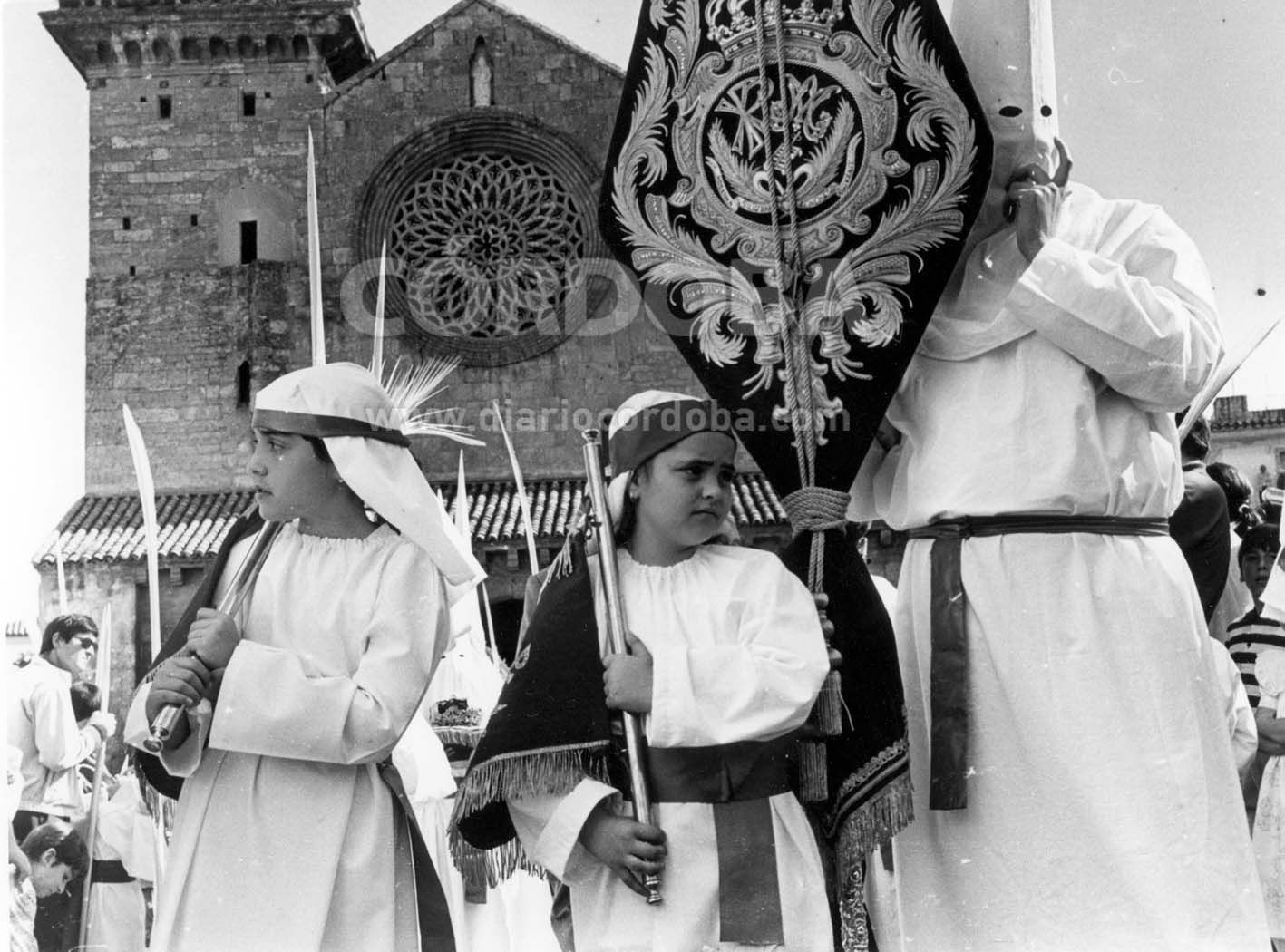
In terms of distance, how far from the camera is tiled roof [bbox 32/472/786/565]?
18500 mm

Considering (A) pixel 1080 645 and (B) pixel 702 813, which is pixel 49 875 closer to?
(B) pixel 702 813

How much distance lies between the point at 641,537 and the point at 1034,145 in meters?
1.08

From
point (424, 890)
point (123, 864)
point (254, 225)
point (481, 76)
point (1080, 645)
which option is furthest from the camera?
point (481, 76)

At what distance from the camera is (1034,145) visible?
10.1 ft

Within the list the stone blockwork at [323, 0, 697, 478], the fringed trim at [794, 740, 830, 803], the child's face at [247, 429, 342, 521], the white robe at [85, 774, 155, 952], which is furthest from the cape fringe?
the stone blockwork at [323, 0, 697, 478]

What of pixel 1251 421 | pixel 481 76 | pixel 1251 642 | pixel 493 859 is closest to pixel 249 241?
pixel 481 76

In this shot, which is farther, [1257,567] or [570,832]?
[1257,567]

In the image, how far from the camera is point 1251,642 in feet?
14.7

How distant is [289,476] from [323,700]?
54 centimetres

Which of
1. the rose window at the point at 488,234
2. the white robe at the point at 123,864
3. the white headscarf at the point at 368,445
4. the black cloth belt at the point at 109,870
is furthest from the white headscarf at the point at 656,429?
the rose window at the point at 488,234

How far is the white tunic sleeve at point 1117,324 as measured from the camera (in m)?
2.85

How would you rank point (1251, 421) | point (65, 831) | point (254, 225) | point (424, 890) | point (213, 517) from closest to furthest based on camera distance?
point (424, 890) < point (65, 831) < point (1251, 421) < point (213, 517) < point (254, 225)

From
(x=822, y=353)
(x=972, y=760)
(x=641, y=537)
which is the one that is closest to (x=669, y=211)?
(x=822, y=353)

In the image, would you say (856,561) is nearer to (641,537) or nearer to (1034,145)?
(641,537)
